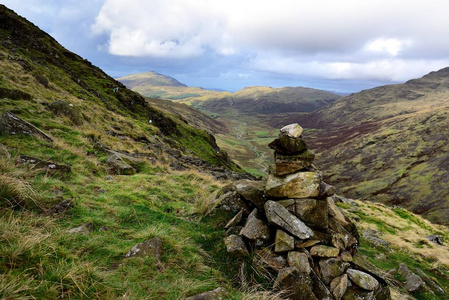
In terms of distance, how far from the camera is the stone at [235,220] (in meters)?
9.31

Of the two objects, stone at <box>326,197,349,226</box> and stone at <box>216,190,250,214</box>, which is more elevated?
stone at <box>216,190,250,214</box>

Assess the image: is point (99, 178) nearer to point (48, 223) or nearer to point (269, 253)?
point (48, 223)

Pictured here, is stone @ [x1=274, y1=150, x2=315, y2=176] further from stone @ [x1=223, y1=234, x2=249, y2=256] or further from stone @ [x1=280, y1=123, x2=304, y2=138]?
stone @ [x1=223, y1=234, x2=249, y2=256]

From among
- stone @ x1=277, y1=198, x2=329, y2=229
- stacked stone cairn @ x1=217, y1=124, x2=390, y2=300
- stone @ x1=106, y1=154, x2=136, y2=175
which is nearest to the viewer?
stacked stone cairn @ x1=217, y1=124, x2=390, y2=300

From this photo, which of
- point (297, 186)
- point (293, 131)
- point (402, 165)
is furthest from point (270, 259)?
point (402, 165)

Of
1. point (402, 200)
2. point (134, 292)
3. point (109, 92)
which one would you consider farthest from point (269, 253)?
point (402, 200)

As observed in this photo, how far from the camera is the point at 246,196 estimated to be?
1029 centimetres

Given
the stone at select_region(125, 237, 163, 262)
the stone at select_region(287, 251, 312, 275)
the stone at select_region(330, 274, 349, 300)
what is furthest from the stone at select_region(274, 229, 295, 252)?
the stone at select_region(125, 237, 163, 262)

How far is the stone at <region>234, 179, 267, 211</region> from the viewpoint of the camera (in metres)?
10.1

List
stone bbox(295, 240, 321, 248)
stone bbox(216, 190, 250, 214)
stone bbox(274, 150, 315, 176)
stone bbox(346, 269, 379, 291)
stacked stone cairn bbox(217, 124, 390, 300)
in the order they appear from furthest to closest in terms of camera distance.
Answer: stone bbox(216, 190, 250, 214) < stone bbox(274, 150, 315, 176) < stone bbox(295, 240, 321, 248) < stone bbox(346, 269, 379, 291) < stacked stone cairn bbox(217, 124, 390, 300)

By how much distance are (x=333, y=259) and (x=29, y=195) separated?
32.1 feet

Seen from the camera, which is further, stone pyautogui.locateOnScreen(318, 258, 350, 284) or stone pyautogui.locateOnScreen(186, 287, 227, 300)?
stone pyautogui.locateOnScreen(318, 258, 350, 284)

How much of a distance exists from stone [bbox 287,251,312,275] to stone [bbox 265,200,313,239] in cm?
63

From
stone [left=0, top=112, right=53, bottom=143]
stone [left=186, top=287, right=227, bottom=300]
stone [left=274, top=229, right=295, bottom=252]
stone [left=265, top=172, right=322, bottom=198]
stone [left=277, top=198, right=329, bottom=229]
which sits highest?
stone [left=0, top=112, right=53, bottom=143]
